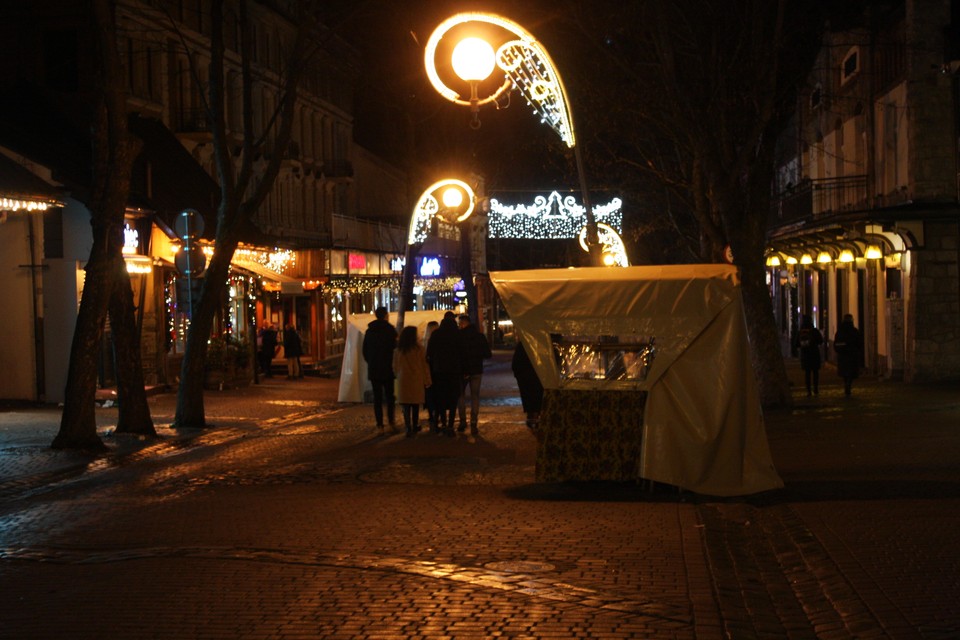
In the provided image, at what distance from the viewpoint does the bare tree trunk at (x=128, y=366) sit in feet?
61.4

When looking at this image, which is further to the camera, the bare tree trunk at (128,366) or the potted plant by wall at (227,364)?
the potted plant by wall at (227,364)

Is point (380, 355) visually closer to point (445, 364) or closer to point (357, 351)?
point (445, 364)

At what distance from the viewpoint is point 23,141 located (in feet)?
82.4

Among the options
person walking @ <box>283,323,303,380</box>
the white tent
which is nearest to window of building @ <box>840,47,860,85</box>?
the white tent

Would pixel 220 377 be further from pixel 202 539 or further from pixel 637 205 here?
pixel 637 205

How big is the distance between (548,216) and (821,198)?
8200 mm

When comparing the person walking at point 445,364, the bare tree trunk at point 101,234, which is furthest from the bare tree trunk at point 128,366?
the person walking at point 445,364

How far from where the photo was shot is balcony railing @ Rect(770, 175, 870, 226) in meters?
33.3

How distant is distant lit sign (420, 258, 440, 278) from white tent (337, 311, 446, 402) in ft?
68.9

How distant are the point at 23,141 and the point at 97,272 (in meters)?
9.03

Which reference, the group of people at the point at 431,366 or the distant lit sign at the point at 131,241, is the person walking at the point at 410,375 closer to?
the group of people at the point at 431,366

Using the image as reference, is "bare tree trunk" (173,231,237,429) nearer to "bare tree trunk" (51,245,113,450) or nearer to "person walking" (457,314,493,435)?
"bare tree trunk" (51,245,113,450)

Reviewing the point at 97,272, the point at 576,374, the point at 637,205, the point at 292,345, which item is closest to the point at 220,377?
the point at 292,345

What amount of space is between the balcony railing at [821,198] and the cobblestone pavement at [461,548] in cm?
1732
